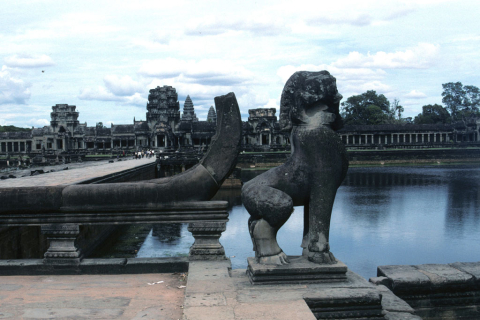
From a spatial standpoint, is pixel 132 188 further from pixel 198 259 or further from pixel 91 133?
pixel 91 133

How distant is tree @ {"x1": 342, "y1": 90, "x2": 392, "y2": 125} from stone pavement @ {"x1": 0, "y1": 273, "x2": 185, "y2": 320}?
7887cm

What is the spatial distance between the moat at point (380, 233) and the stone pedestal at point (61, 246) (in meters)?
7.17

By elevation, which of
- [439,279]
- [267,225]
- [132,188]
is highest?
[132,188]

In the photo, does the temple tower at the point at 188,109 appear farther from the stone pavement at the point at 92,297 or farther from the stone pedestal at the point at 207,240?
the stone pavement at the point at 92,297

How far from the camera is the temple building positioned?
68.8 meters

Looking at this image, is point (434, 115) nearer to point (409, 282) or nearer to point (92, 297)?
point (409, 282)

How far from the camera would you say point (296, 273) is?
362cm

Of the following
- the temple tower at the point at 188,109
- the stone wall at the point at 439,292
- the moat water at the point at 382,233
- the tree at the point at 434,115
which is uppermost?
the temple tower at the point at 188,109

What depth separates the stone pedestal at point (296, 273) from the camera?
11.8ft

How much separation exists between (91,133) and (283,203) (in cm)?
7478

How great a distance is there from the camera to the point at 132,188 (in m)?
4.31

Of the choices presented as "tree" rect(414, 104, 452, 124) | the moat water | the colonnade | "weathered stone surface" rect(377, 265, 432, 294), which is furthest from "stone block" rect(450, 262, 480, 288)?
"tree" rect(414, 104, 452, 124)

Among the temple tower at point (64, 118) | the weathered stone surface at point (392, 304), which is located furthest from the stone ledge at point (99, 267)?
the temple tower at point (64, 118)

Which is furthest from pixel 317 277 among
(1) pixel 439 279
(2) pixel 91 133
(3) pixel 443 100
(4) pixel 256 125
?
(3) pixel 443 100
